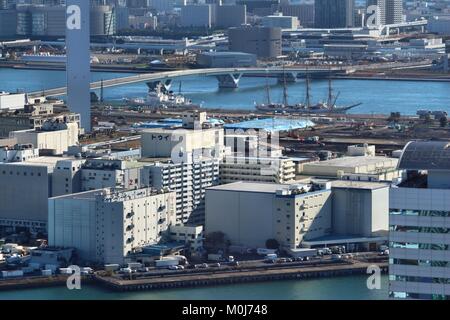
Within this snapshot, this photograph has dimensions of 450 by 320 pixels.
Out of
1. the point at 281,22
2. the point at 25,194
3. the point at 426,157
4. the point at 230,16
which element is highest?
the point at 426,157

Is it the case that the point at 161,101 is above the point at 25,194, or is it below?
below

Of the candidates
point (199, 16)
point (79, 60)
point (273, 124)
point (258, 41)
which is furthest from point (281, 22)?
point (79, 60)

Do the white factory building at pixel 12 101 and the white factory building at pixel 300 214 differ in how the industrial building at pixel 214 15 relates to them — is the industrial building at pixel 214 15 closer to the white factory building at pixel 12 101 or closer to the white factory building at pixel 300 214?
the white factory building at pixel 12 101

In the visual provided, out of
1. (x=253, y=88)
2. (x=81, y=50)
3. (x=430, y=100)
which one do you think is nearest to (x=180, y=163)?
(x=81, y=50)

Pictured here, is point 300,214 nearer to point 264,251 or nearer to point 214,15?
point 264,251

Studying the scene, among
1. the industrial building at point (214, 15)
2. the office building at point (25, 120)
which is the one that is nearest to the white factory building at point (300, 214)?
the office building at point (25, 120)

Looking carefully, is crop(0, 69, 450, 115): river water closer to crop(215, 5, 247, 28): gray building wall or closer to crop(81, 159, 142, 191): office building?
crop(215, 5, 247, 28): gray building wall

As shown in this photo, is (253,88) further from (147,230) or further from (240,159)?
(147,230)
